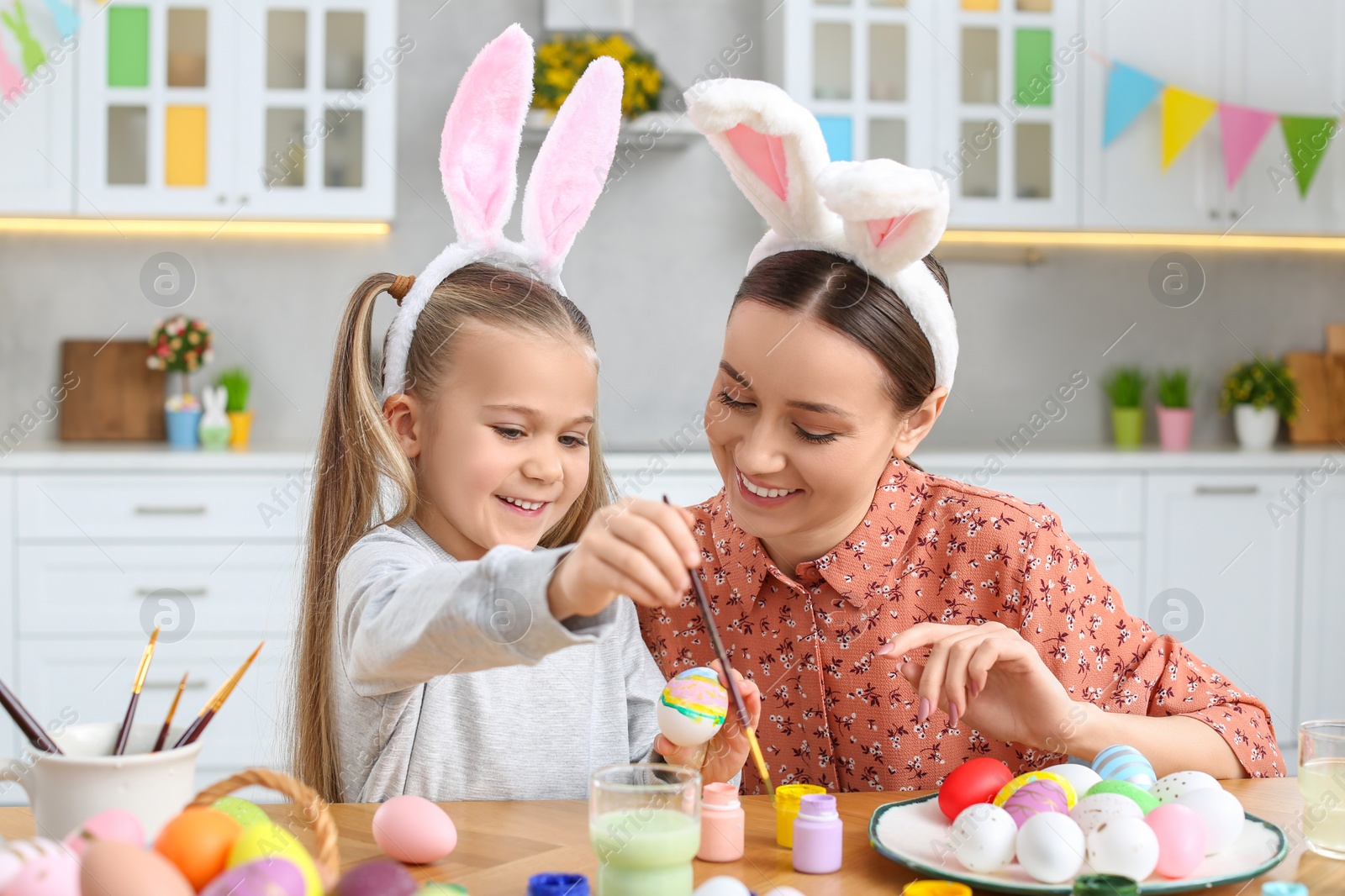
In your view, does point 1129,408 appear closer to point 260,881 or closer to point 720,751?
point 720,751

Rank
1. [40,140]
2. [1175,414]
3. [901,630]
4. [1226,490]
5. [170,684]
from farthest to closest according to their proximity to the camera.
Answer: [1175,414] < [1226,490] < [40,140] < [170,684] < [901,630]

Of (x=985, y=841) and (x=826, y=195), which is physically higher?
(x=826, y=195)

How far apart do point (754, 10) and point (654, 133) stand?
1.71 feet

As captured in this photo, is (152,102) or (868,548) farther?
(152,102)

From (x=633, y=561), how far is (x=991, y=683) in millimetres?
509

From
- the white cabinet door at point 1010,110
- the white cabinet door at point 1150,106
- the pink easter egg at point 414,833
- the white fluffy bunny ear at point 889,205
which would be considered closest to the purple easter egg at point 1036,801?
the pink easter egg at point 414,833

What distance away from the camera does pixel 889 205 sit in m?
1.11

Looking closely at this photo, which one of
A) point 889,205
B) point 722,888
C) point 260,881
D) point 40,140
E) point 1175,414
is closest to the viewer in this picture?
point 260,881

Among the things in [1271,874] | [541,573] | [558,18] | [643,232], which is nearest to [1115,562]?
[643,232]

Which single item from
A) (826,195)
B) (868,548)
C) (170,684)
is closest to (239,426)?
(170,684)

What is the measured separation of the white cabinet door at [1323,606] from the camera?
3096 millimetres

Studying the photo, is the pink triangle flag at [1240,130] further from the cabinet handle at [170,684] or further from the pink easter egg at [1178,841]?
the cabinet handle at [170,684]

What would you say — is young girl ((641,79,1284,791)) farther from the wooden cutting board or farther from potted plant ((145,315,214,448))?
the wooden cutting board

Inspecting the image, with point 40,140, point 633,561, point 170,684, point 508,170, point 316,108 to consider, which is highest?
point 316,108
